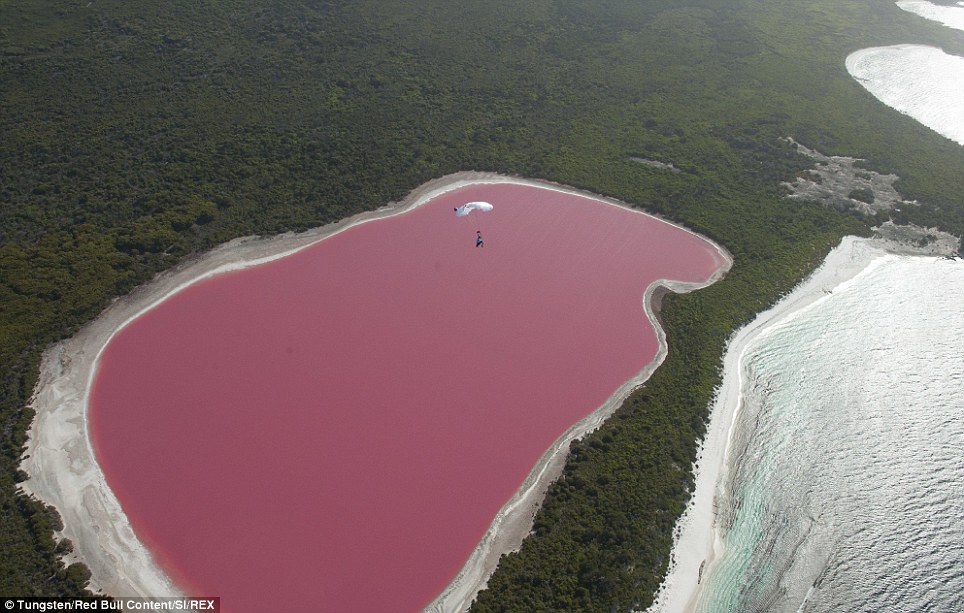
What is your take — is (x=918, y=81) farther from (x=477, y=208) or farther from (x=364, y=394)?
(x=364, y=394)

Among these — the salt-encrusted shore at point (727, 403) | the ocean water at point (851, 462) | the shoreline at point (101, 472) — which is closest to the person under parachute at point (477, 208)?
the shoreline at point (101, 472)

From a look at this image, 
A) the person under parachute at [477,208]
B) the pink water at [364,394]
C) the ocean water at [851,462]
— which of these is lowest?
the ocean water at [851,462]

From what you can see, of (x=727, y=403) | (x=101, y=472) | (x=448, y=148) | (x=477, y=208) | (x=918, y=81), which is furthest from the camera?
(x=918, y=81)

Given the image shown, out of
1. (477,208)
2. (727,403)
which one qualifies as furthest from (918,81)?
(477,208)

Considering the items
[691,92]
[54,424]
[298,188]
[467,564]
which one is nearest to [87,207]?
[298,188]

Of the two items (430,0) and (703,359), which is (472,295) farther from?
(430,0)

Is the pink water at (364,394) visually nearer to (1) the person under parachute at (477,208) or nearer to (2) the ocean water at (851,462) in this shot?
(1) the person under parachute at (477,208)

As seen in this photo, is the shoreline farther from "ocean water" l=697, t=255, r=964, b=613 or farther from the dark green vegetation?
"ocean water" l=697, t=255, r=964, b=613
